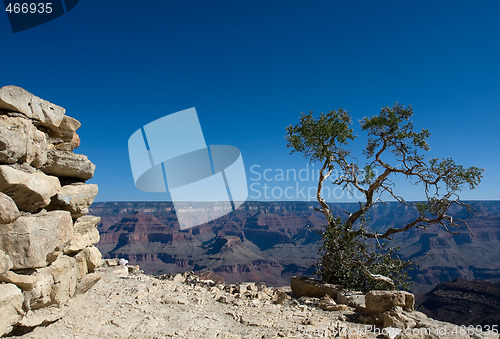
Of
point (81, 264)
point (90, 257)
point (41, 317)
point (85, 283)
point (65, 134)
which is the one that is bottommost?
point (41, 317)

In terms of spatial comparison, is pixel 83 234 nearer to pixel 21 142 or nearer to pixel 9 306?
pixel 9 306

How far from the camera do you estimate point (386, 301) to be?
8195mm

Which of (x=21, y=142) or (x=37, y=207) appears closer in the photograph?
(x=21, y=142)

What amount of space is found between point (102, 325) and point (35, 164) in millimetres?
3818

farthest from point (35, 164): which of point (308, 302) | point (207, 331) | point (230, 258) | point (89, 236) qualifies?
point (230, 258)

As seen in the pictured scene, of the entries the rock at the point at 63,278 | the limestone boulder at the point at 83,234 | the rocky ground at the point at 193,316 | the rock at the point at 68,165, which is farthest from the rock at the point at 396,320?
the rock at the point at 68,165

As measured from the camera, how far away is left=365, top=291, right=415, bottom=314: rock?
817cm

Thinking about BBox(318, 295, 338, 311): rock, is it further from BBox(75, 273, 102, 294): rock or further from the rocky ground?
BBox(75, 273, 102, 294): rock

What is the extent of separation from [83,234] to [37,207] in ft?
6.99

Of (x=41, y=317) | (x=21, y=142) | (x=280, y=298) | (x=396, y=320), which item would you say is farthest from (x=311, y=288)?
(x=21, y=142)

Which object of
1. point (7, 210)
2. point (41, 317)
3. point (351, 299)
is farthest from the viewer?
point (351, 299)

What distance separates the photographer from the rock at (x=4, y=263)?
5.08 m

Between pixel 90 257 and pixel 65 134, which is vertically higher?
pixel 65 134

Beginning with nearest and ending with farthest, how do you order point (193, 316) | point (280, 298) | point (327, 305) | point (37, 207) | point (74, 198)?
point (37, 207)
point (74, 198)
point (193, 316)
point (327, 305)
point (280, 298)
